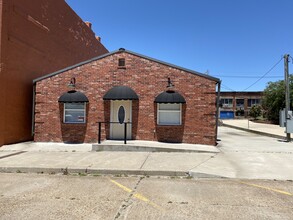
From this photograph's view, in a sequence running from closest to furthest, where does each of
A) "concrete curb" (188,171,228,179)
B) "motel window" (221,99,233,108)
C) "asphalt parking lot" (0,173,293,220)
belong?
"asphalt parking lot" (0,173,293,220)
"concrete curb" (188,171,228,179)
"motel window" (221,99,233,108)

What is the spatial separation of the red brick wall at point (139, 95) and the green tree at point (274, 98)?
83.2ft

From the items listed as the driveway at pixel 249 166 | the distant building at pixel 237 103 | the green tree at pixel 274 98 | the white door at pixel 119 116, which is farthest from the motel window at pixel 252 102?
the white door at pixel 119 116

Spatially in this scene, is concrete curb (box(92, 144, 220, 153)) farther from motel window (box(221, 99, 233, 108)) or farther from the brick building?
motel window (box(221, 99, 233, 108))

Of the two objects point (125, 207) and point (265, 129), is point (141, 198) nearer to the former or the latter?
point (125, 207)

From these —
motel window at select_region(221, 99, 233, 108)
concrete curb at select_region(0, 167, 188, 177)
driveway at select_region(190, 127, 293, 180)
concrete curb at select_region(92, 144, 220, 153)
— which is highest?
motel window at select_region(221, 99, 233, 108)

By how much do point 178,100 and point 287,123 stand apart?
7575mm

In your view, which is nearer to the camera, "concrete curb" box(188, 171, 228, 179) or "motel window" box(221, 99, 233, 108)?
"concrete curb" box(188, 171, 228, 179)

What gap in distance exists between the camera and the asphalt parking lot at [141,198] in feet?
15.4

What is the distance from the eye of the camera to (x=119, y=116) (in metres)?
13.4

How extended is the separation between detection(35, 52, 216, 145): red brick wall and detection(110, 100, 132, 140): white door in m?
0.30

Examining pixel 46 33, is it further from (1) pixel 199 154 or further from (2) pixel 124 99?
(1) pixel 199 154

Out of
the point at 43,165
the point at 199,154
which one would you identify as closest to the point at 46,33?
the point at 43,165

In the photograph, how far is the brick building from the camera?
1240cm

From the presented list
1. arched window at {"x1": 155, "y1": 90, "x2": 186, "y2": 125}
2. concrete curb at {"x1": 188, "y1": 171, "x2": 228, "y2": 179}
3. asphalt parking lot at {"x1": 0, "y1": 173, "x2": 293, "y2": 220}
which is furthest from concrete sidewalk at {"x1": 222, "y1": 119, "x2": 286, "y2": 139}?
asphalt parking lot at {"x1": 0, "y1": 173, "x2": 293, "y2": 220}
